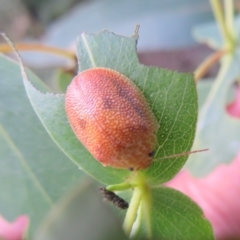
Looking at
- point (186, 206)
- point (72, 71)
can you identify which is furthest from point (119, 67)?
point (72, 71)

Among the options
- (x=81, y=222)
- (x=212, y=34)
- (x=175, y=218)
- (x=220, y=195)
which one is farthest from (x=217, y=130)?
(x=81, y=222)

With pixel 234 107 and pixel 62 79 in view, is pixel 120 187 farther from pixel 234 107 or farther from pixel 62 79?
pixel 234 107

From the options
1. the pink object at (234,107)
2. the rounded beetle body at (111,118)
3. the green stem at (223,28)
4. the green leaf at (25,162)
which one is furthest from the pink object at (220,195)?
the rounded beetle body at (111,118)

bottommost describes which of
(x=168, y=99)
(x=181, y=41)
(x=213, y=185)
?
(x=213, y=185)

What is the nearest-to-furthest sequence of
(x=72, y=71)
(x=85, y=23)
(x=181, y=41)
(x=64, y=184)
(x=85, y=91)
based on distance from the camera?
(x=85, y=91) < (x=64, y=184) < (x=72, y=71) < (x=181, y=41) < (x=85, y=23)

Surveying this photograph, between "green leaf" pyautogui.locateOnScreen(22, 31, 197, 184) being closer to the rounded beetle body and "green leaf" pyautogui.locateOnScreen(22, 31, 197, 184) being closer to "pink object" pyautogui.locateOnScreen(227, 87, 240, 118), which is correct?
the rounded beetle body

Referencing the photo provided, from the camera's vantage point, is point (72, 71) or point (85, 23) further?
point (85, 23)

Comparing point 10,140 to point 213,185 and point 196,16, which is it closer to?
point 213,185

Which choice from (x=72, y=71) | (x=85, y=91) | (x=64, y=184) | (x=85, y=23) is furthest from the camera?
(x=85, y=23)

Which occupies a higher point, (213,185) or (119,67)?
(119,67)
